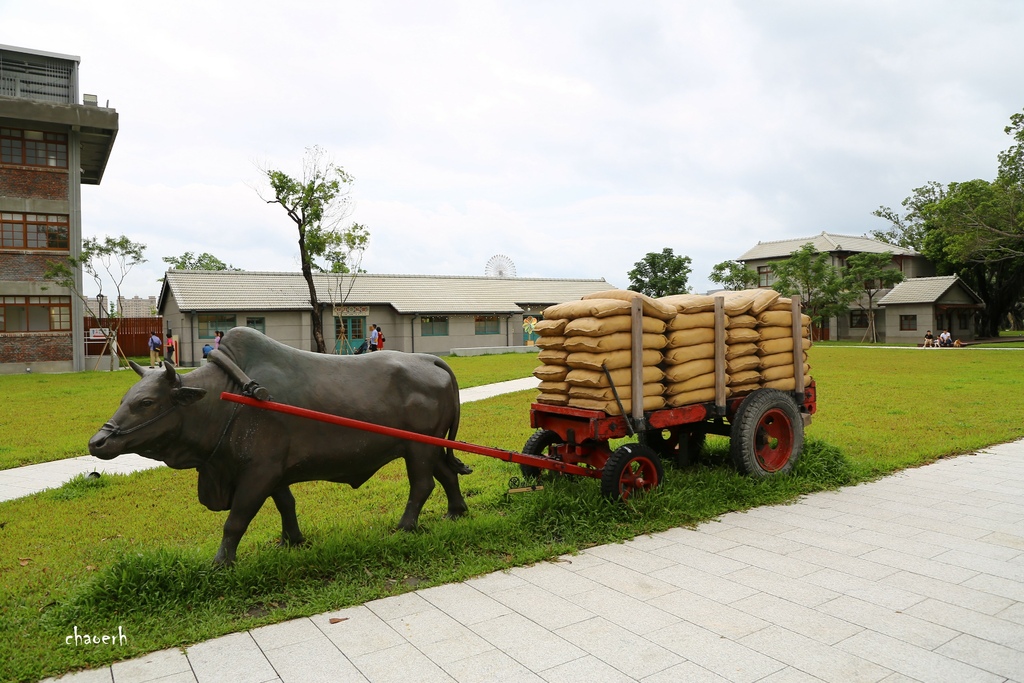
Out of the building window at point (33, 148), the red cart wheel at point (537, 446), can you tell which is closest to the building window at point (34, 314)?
the building window at point (33, 148)

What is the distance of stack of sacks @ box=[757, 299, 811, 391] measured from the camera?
7.70 metres

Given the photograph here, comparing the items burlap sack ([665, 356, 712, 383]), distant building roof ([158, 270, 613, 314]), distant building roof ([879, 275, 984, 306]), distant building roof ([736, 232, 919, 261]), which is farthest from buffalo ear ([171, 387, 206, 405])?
distant building roof ([736, 232, 919, 261])

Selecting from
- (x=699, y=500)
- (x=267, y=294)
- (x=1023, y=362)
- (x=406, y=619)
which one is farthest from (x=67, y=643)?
(x=267, y=294)

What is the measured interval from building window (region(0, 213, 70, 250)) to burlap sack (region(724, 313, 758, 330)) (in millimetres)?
30648

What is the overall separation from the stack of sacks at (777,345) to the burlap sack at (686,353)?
909 mm

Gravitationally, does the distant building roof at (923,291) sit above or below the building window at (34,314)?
above

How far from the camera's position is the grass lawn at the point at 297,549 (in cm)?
426

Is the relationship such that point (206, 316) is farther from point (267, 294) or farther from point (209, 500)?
point (209, 500)

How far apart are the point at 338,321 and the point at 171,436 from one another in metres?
32.6

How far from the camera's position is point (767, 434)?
7648mm

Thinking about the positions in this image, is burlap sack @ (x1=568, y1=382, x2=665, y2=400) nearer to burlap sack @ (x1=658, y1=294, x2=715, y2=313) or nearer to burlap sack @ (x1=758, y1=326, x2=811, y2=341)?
burlap sack @ (x1=658, y1=294, x2=715, y2=313)

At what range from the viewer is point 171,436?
4.63 m

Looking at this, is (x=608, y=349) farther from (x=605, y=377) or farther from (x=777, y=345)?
(x=777, y=345)

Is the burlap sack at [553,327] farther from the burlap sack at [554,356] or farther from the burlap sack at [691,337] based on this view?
the burlap sack at [691,337]
